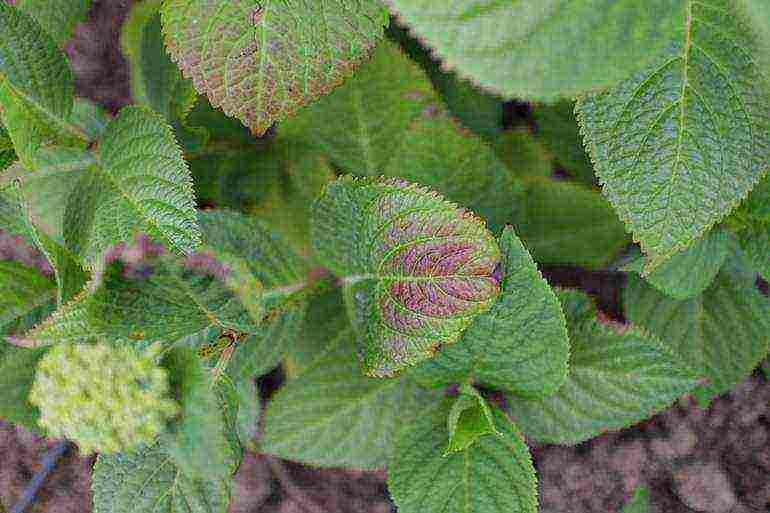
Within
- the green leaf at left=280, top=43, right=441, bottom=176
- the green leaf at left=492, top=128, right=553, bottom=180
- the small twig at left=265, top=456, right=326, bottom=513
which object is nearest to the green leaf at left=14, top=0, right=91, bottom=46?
the green leaf at left=280, top=43, right=441, bottom=176

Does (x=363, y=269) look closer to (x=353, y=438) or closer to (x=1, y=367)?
(x=353, y=438)

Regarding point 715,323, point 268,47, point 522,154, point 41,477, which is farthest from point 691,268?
point 41,477

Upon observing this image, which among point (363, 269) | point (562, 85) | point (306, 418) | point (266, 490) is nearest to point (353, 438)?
point (306, 418)

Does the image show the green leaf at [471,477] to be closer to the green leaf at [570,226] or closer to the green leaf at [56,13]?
the green leaf at [570,226]

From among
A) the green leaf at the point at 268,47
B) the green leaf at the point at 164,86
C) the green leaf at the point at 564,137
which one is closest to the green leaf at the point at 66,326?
the green leaf at the point at 268,47

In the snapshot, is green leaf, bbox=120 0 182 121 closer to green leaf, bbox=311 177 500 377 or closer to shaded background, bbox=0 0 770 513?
green leaf, bbox=311 177 500 377

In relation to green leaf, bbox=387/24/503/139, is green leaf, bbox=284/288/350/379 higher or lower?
lower

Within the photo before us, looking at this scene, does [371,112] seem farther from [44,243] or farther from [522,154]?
[44,243]
